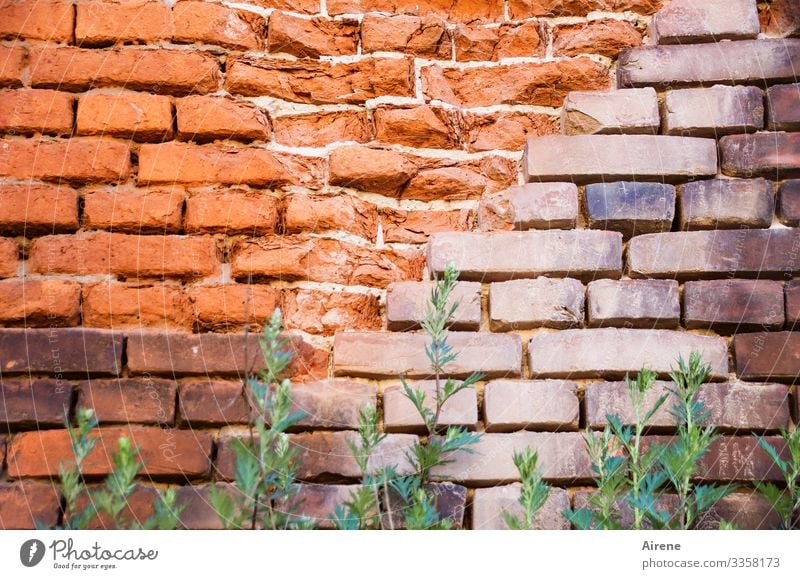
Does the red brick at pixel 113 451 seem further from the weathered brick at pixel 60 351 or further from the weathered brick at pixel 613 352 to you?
the weathered brick at pixel 613 352

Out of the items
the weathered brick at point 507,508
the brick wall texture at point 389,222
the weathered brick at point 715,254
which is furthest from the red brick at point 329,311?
the weathered brick at point 715,254

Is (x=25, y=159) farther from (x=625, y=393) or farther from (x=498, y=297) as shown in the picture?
(x=625, y=393)

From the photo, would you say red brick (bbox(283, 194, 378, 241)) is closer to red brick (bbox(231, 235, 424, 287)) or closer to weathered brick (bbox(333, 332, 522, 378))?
red brick (bbox(231, 235, 424, 287))

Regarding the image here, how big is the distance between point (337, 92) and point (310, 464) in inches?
27.8

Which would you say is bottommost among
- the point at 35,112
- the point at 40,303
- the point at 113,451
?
the point at 113,451

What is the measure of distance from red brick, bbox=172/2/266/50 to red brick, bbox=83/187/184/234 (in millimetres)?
319

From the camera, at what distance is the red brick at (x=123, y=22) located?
1.72 metres

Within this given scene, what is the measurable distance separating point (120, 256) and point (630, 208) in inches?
36.0

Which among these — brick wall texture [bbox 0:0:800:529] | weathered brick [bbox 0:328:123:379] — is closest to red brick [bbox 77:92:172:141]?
brick wall texture [bbox 0:0:800:529]

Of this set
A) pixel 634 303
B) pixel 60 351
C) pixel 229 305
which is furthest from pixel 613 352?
pixel 60 351

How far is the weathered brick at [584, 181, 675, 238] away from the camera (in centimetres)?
164

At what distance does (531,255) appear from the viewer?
162 cm

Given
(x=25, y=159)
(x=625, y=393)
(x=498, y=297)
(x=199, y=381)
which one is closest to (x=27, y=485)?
(x=199, y=381)

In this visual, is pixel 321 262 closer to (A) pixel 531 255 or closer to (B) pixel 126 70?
(A) pixel 531 255
